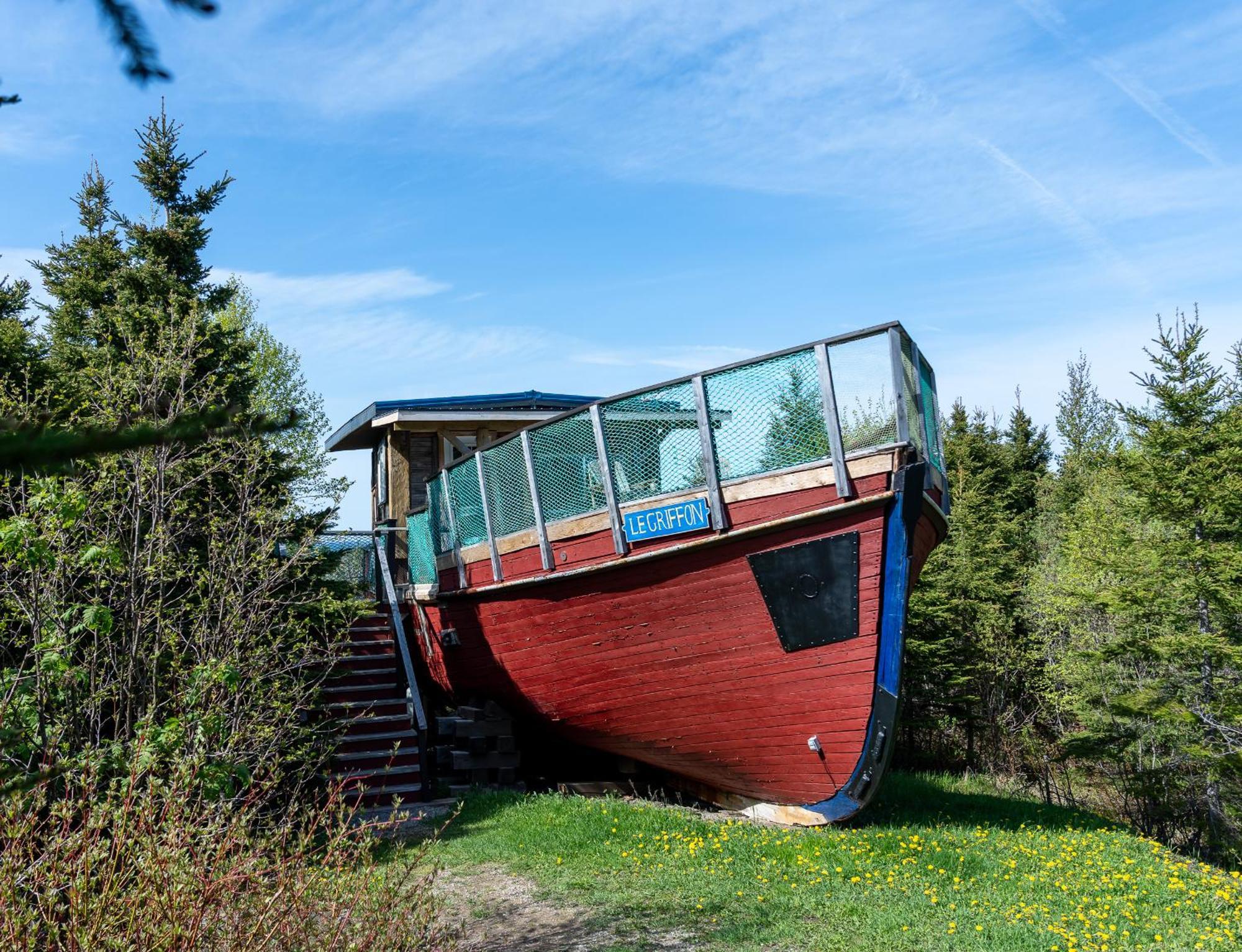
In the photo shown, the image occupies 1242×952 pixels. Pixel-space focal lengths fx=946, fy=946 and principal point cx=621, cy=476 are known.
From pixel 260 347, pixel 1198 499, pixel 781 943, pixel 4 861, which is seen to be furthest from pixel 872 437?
pixel 260 347

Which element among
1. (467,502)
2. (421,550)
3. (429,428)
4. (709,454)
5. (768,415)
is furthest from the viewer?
(429,428)

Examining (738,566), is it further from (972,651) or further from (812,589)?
(972,651)

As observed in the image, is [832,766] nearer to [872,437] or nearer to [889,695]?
[889,695]

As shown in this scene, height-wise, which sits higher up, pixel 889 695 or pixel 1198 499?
pixel 1198 499

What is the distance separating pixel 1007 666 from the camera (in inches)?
837

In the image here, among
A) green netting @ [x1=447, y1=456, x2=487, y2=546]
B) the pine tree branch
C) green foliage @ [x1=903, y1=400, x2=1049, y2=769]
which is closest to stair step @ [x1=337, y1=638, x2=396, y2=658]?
green netting @ [x1=447, y1=456, x2=487, y2=546]

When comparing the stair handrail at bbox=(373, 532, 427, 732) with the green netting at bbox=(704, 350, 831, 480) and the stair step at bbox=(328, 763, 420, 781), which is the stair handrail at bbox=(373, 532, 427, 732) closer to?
the stair step at bbox=(328, 763, 420, 781)

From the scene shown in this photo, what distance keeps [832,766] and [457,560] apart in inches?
192

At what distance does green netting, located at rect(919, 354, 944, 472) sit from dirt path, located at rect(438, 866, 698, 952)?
15.3ft

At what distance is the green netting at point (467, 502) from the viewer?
10.4m

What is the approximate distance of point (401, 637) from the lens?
12.2m

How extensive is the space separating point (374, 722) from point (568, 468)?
4.27 meters

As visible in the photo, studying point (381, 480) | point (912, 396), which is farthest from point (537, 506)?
point (381, 480)

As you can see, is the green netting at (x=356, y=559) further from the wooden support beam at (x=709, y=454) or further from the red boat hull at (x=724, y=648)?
the wooden support beam at (x=709, y=454)
